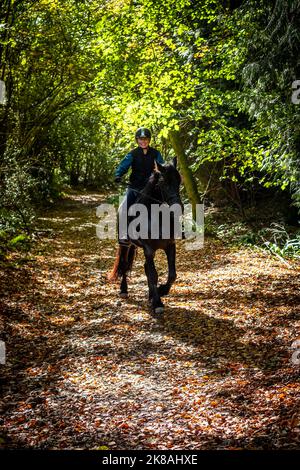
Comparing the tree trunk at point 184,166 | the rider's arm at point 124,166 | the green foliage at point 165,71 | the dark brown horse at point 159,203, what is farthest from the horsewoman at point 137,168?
the tree trunk at point 184,166

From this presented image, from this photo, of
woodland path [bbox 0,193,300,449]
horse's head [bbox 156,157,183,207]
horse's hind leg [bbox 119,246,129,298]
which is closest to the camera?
woodland path [bbox 0,193,300,449]

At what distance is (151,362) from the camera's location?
19.3 ft

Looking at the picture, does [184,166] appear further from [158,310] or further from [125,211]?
[158,310]

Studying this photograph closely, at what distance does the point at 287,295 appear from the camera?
8.24 metres

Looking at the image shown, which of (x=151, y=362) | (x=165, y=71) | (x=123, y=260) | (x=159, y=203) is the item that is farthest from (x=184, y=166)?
(x=151, y=362)

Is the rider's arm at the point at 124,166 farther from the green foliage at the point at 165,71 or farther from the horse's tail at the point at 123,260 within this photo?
the green foliage at the point at 165,71

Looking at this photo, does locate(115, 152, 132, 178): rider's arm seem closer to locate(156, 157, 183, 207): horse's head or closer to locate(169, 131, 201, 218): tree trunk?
locate(156, 157, 183, 207): horse's head

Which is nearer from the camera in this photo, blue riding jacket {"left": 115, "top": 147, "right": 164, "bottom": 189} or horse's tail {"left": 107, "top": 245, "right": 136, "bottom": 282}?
blue riding jacket {"left": 115, "top": 147, "right": 164, "bottom": 189}

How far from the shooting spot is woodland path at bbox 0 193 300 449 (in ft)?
13.9

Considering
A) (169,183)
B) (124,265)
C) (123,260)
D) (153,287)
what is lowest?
(153,287)

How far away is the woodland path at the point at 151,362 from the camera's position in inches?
166

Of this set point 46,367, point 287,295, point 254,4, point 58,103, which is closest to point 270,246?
point 287,295

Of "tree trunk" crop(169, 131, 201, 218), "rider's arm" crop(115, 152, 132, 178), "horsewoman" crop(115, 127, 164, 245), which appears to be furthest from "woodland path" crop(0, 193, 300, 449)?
"tree trunk" crop(169, 131, 201, 218)

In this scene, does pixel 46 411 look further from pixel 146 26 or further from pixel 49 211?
pixel 49 211
